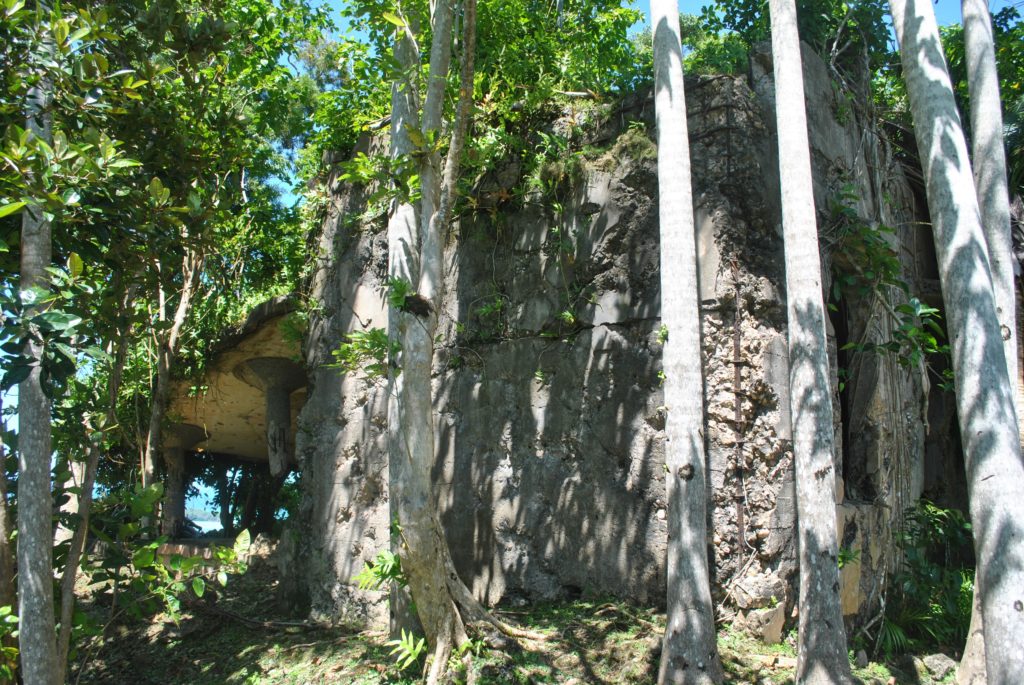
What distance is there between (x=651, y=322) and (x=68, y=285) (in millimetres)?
4359

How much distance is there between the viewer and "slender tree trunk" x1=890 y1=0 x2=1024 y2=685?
524 cm

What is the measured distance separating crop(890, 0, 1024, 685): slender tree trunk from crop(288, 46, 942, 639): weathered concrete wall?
1.25m

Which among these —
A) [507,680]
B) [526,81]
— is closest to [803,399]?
[507,680]

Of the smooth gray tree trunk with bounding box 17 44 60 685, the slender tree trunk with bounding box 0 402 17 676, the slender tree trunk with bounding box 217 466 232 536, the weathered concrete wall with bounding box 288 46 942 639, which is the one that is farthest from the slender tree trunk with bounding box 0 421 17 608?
the slender tree trunk with bounding box 217 466 232 536

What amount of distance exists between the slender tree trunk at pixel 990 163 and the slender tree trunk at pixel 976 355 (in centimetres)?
117

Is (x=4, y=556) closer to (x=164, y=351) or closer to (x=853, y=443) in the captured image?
(x=164, y=351)

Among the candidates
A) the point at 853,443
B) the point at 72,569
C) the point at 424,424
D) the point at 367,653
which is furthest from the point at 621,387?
the point at 72,569

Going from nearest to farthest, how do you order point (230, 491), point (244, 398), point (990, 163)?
point (990, 163), point (244, 398), point (230, 491)

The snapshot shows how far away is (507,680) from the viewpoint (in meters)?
5.96

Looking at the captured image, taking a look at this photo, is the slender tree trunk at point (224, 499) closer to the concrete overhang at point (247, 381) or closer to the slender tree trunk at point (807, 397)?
the concrete overhang at point (247, 381)

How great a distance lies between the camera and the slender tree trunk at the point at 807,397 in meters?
5.58

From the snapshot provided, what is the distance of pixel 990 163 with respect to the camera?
730 centimetres

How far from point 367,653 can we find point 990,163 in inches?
265

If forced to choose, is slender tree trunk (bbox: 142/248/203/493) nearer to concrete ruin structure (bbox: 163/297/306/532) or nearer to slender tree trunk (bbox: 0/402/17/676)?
concrete ruin structure (bbox: 163/297/306/532)
